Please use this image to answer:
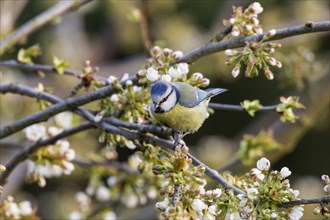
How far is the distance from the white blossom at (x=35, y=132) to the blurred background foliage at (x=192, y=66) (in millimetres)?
584

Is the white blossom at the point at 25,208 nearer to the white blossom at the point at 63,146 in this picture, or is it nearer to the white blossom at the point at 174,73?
the white blossom at the point at 63,146

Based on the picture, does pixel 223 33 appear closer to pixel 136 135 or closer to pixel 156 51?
pixel 156 51

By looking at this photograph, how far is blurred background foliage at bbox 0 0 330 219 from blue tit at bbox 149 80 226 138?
0.69 meters

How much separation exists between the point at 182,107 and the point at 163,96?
213mm

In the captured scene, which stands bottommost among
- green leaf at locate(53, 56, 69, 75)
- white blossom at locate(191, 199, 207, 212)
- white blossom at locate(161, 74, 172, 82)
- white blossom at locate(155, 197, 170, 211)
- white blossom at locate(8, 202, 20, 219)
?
white blossom at locate(155, 197, 170, 211)

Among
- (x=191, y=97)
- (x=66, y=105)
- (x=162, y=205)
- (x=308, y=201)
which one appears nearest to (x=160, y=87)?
(x=191, y=97)

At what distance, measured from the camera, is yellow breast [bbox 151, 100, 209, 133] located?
2.14 metres

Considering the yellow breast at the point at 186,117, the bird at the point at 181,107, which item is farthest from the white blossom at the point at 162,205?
the yellow breast at the point at 186,117

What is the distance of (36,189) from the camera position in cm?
701

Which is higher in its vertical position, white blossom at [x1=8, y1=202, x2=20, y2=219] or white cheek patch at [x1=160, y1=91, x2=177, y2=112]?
white cheek patch at [x1=160, y1=91, x2=177, y2=112]

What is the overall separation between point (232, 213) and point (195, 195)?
0.10 metres

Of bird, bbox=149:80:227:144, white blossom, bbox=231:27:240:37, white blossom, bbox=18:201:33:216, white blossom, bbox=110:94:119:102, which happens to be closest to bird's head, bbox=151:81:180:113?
bird, bbox=149:80:227:144

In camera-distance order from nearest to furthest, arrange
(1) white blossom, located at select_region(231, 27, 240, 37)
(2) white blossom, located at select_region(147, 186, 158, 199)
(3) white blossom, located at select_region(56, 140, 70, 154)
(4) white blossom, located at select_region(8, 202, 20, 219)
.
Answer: (1) white blossom, located at select_region(231, 27, 240, 37), (4) white blossom, located at select_region(8, 202, 20, 219), (3) white blossom, located at select_region(56, 140, 70, 154), (2) white blossom, located at select_region(147, 186, 158, 199)

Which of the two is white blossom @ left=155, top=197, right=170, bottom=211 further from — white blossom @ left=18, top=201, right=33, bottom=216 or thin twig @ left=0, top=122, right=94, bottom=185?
white blossom @ left=18, top=201, right=33, bottom=216
